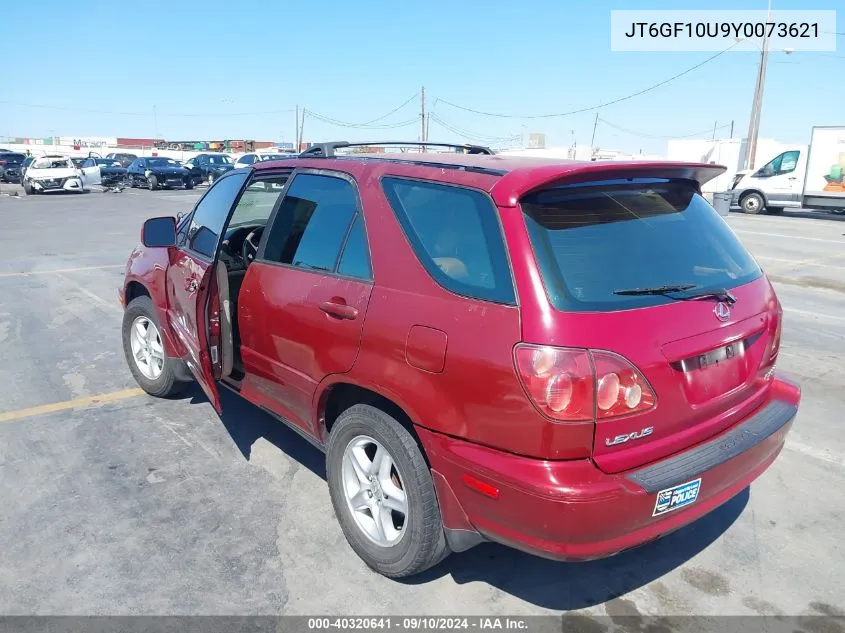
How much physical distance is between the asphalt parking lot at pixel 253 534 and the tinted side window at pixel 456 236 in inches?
53.4

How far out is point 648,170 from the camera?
9.26ft

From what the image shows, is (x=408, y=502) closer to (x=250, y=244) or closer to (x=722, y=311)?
(x=722, y=311)

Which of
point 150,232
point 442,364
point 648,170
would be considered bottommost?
point 442,364

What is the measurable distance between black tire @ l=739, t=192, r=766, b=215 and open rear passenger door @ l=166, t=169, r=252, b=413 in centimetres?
2220

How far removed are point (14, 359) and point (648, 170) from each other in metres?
5.54

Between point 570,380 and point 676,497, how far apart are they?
2.11ft

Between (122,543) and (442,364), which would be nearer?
(442,364)

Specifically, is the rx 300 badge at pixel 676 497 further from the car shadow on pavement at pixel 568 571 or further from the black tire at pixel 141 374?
the black tire at pixel 141 374

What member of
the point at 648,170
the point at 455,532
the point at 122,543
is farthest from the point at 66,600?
the point at 648,170

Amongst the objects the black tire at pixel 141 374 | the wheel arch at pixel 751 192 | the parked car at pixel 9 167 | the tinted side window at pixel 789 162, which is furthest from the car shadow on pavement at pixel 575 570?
the parked car at pixel 9 167

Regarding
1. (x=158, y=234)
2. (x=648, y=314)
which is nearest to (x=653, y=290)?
(x=648, y=314)

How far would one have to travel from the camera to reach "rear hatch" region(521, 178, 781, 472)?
2.32m

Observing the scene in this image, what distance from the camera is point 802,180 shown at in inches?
862

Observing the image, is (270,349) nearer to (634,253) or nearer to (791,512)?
(634,253)
